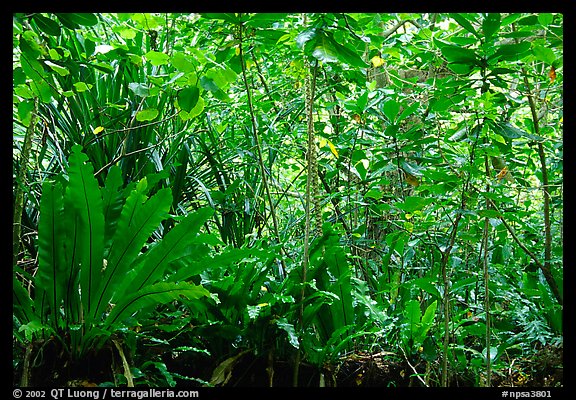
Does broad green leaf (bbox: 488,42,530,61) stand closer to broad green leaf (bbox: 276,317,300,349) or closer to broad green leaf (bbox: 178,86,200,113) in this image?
broad green leaf (bbox: 178,86,200,113)

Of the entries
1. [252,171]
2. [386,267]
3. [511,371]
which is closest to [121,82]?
[252,171]

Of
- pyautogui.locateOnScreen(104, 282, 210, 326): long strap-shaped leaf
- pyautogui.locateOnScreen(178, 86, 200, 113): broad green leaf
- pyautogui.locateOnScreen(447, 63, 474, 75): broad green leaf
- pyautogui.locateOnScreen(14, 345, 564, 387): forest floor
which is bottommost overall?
pyautogui.locateOnScreen(14, 345, 564, 387): forest floor

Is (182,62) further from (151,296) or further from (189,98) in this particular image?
(151,296)

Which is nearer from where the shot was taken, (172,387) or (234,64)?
(172,387)

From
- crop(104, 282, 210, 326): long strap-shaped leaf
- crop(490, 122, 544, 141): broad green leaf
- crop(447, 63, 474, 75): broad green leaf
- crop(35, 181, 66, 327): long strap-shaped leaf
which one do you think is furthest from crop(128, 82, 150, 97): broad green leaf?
crop(490, 122, 544, 141): broad green leaf

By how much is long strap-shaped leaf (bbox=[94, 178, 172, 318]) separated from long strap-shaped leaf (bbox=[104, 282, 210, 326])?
0.05 metres

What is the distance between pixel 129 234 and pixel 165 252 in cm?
10

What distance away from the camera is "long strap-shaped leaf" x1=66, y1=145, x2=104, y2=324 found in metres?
1.19

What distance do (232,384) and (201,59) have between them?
861 mm

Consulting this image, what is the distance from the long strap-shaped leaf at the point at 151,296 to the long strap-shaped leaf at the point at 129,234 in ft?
0.16

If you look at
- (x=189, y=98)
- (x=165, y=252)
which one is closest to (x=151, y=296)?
(x=165, y=252)
